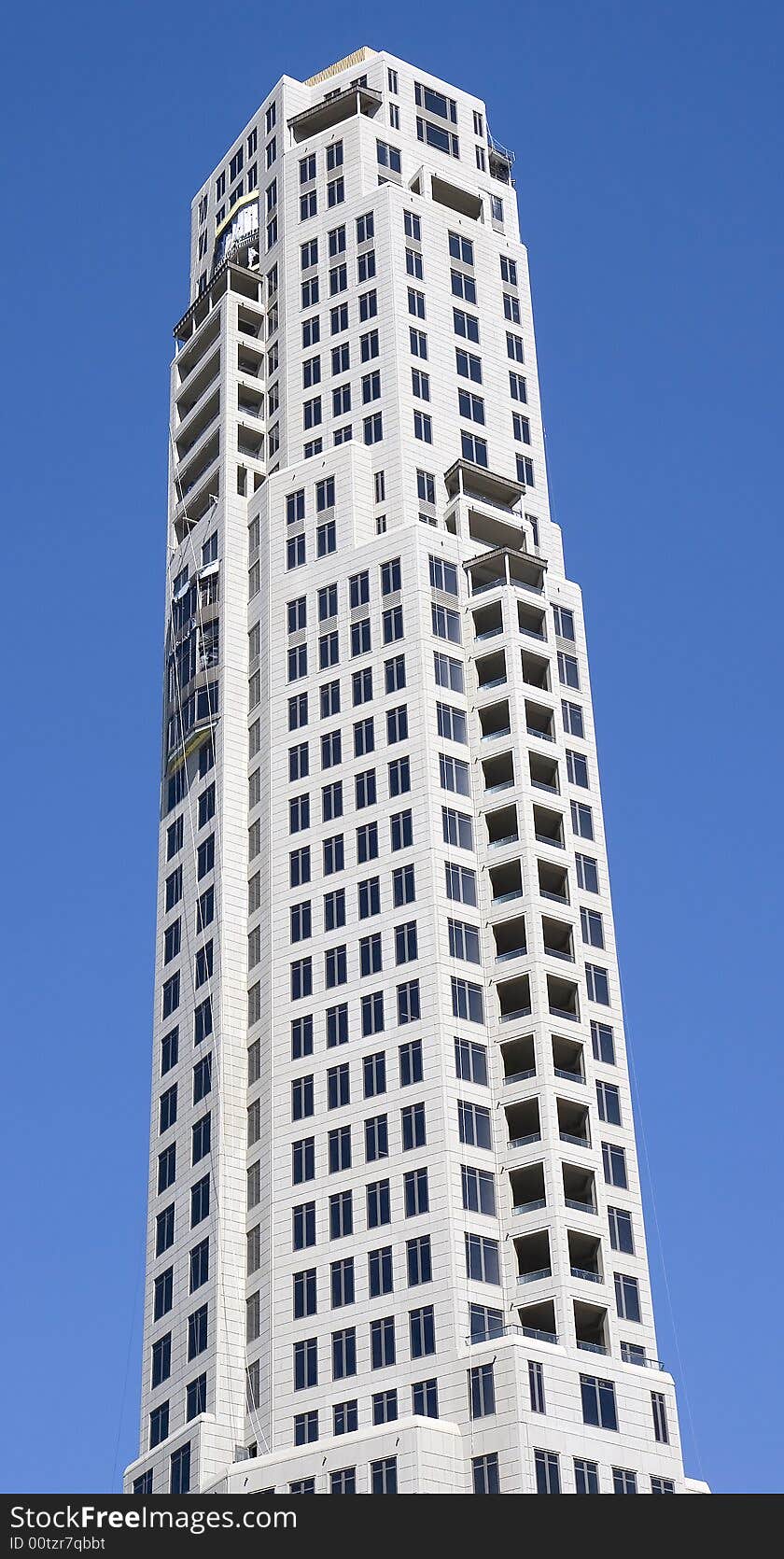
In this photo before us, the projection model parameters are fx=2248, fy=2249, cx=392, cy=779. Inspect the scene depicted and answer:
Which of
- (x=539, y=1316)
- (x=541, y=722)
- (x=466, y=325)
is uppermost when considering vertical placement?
(x=466, y=325)

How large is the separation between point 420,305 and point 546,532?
58.5 ft

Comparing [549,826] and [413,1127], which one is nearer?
[413,1127]

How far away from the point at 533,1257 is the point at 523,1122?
295 inches

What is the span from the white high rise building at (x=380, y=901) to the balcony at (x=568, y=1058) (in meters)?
0.27

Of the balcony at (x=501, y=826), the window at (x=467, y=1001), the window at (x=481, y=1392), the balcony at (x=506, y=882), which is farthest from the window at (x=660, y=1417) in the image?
the balcony at (x=501, y=826)

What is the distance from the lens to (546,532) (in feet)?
493

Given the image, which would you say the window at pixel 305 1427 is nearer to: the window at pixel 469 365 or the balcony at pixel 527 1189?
the balcony at pixel 527 1189

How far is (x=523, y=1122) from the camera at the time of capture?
12100cm

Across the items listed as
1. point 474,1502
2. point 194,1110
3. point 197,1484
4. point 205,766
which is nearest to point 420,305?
point 205,766

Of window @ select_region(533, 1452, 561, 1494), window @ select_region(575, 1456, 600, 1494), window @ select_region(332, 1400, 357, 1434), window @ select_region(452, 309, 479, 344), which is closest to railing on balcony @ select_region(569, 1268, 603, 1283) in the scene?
window @ select_region(575, 1456, 600, 1494)

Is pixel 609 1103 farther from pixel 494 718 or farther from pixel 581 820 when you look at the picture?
pixel 494 718

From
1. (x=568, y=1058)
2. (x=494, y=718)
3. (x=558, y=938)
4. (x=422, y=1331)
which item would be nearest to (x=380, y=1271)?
(x=422, y=1331)

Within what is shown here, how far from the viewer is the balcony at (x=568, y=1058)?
122m

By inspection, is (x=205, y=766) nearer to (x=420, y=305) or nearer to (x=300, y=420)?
(x=300, y=420)
